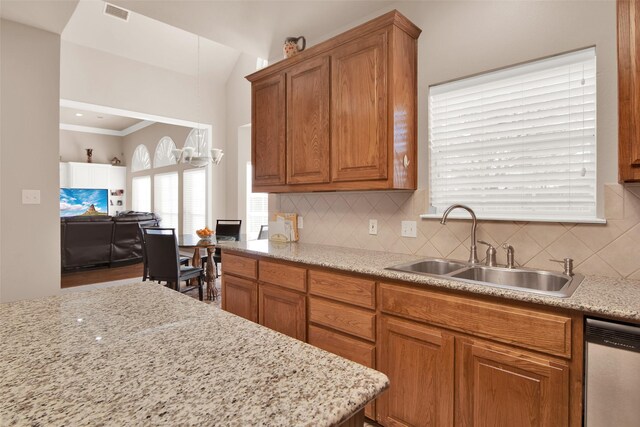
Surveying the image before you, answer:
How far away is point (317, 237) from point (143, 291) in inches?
72.0

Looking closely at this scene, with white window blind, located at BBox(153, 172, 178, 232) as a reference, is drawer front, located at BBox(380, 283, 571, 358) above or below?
below

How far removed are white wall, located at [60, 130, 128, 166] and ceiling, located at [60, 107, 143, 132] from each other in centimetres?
33

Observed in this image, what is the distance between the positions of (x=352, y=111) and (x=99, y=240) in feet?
17.4

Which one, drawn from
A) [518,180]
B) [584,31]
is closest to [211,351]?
[518,180]

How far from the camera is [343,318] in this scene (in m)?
2.01

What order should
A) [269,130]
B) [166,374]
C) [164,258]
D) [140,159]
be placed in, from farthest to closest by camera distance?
[140,159]
[164,258]
[269,130]
[166,374]

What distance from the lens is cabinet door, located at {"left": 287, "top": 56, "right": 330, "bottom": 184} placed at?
2.52 meters

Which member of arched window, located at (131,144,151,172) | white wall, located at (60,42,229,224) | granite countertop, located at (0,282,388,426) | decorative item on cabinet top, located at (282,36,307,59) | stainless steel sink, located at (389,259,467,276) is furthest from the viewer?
arched window, located at (131,144,151,172)

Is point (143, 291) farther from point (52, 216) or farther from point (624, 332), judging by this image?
point (52, 216)

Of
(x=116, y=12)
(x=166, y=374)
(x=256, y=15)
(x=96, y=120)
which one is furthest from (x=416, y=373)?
(x=96, y=120)

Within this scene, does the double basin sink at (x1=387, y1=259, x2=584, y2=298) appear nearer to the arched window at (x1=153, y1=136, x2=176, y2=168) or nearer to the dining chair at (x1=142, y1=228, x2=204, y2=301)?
the dining chair at (x1=142, y1=228, x2=204, y2=301)

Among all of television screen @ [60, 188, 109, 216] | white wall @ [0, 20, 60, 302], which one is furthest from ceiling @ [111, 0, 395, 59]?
television screen @ [60, 188, 109, 216]

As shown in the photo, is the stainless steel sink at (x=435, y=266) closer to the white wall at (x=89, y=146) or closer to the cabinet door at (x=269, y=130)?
the cabinet door at (x=269, y=130)

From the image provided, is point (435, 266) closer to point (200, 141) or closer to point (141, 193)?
point (200, 141)
